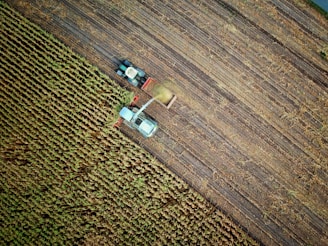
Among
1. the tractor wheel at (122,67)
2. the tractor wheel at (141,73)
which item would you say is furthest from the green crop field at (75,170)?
the tractor wheel at (141,73)

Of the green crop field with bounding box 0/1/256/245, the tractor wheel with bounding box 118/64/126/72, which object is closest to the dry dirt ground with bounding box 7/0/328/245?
the tractor wheel with bounding box 118/64/126/72

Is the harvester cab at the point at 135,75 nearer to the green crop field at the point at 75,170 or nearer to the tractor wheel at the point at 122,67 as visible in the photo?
the tractor wheel at the point at 122,67

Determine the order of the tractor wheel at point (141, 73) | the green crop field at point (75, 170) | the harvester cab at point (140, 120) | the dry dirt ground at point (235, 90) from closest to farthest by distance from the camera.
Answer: the harvester cab at point (140, 120), the green crop field at point (75, 170), the dry dirt ground at point (235, 90), the tractor wheel at point (141, 73)

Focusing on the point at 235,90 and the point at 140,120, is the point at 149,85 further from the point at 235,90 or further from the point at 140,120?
the point at 235,90

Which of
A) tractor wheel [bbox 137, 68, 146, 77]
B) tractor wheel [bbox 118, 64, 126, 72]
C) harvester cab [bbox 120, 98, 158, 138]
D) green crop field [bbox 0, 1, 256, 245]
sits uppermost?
tractor wheel [bbox 137, 68, 146, 77]

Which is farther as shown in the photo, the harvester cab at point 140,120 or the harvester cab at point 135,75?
the harvester cab at point 135,75

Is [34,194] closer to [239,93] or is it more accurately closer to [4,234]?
[4,234]

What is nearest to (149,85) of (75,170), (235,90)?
(235,90)

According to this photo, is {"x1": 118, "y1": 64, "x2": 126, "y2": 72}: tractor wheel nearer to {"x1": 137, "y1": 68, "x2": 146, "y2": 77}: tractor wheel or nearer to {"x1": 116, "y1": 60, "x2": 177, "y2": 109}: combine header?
{"x1": 116, "y1": 60, "x2": 177, "y2": 109}: combine header
